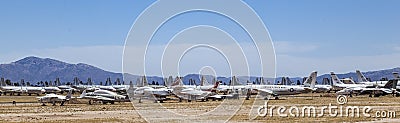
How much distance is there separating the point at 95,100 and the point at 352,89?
5251cm

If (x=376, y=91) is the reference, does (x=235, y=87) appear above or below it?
above

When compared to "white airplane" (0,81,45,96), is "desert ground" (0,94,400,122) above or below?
below

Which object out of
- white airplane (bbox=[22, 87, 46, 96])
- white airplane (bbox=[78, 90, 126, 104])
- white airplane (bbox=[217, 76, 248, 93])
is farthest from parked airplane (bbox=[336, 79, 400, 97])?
white airplane (bbox=[22, 87, 46, 96])

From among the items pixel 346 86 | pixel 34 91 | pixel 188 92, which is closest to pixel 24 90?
pixel 34 91

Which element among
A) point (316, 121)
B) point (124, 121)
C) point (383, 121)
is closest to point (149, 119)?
point (124, 121)

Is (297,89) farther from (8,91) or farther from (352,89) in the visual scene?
(8,91)

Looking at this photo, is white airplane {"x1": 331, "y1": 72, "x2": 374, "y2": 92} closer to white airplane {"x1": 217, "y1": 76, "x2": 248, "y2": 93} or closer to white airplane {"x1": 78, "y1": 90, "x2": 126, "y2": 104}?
white airplane {"x1": 217, "y1": 76, "x2": 248, "y2": 93}

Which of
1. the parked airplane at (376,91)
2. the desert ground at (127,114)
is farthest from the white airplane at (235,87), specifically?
the parked airplane at (376,91)

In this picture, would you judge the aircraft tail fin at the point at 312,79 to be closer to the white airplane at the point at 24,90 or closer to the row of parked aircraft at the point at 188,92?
the row of parked aircraft at the point at 188,92

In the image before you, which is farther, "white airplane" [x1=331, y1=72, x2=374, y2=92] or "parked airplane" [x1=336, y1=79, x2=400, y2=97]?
"white airplane" [x1=331, y1=72, x2=374, y2=92]

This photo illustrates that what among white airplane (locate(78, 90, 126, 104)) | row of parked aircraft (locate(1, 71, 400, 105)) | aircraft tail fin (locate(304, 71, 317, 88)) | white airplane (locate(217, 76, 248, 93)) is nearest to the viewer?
white airplane (locate(78, 90, 126, 104))

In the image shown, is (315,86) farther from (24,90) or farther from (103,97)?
(24,90)

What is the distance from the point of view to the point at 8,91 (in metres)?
154

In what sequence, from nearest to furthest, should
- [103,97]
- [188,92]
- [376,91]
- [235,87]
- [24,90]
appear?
1. [103,97]
2. [188,92]
3. [235,87]
4. [376,91]
5. [24,90]
